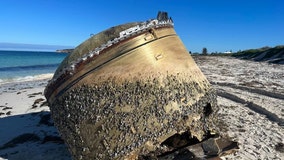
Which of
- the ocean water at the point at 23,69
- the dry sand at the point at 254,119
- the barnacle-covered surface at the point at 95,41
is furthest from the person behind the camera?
the ocean water at the point at 23,69

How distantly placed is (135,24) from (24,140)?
370 centimetres

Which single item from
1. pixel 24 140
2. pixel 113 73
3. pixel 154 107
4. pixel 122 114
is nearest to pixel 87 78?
pixel 113 73

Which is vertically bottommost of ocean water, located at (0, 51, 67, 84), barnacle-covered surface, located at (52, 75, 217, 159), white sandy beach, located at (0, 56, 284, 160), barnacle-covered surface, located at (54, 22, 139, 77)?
white sandy beach, located at (0, 56, 284, 160)

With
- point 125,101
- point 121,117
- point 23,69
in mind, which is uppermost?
point 23,69

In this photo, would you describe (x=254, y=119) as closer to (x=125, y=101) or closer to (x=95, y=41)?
(x=125, y=101)

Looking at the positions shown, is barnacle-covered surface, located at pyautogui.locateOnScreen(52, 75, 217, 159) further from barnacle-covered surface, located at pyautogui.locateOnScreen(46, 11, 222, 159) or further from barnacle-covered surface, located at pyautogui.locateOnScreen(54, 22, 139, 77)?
barnacle-covered surface, located at pyautogui.locateOnScreen(54, 22, 139, 77)

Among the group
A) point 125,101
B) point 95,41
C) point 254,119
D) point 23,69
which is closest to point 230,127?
point 254,119

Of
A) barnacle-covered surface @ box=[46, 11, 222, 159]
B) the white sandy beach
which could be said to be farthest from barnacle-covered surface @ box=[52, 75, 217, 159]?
the white sandy beach

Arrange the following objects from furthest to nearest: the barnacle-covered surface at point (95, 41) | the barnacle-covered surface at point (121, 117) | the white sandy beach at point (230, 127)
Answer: the white sandy beach at point (230, 127), the barnacle-covered surface at point (95, 41), the barnacle-covered surface at point (121, 117)

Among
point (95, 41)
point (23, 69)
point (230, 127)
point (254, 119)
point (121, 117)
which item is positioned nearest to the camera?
point (121, 117)

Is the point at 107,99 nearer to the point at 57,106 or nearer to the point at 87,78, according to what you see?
the point at 87,78

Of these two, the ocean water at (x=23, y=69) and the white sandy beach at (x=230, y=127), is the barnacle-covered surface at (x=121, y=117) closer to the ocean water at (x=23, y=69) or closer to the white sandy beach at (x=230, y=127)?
the white sandy beach at (x=230, y=127)

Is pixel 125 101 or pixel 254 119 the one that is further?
pixel 254 119

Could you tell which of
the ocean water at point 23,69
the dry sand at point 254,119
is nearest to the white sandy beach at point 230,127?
the dry sand at point 254,119
